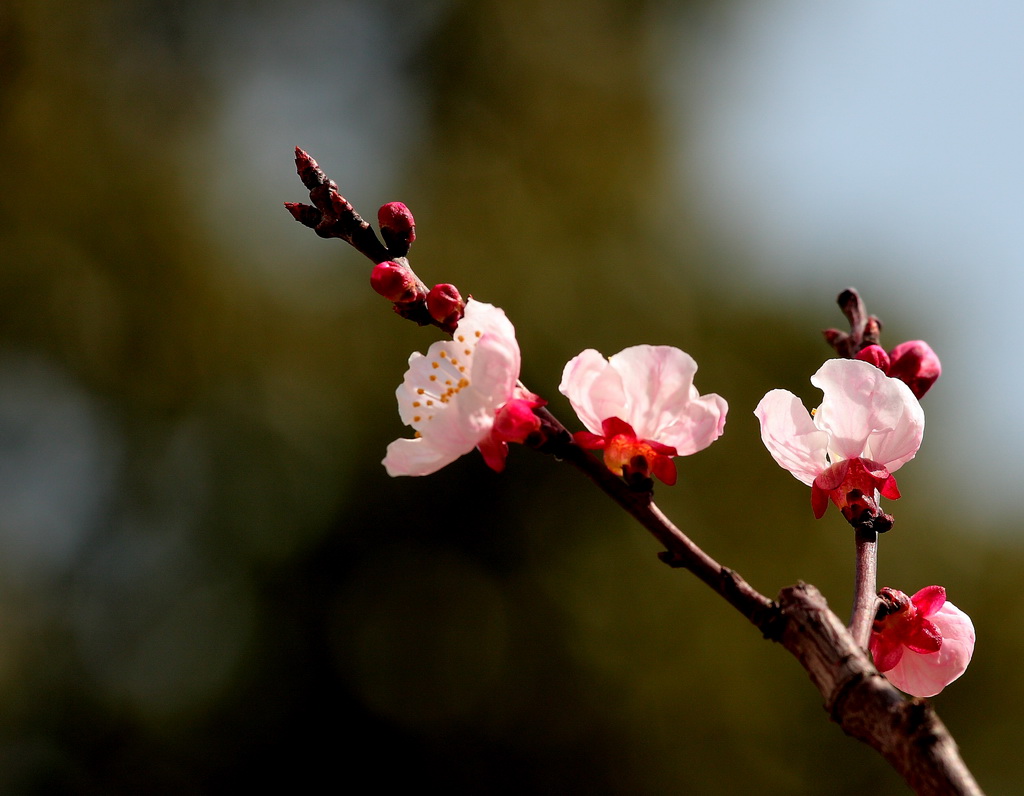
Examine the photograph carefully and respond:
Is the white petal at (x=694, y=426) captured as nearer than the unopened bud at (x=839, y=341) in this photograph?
Yes

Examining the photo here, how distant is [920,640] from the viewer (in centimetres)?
73

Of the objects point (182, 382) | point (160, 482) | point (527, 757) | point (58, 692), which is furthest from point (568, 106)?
point (58, 692)

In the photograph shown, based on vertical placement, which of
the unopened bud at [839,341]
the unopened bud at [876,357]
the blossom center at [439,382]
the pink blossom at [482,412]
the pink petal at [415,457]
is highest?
the unopened bud at [876,357]

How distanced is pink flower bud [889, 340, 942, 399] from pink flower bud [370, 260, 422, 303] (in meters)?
0.52

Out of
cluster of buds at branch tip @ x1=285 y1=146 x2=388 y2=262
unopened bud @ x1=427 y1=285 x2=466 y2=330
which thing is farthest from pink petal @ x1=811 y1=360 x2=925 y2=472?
cluster of buds at branch tip @ x1=285 y1=146 x2=388 y2=262

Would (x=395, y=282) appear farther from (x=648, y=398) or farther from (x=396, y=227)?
(x=648, y=398)

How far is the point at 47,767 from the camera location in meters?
6.19

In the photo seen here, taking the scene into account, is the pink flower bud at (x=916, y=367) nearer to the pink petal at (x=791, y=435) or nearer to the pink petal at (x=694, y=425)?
the pink petal at (x=791, y=435)

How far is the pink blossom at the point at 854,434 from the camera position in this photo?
0.74 m

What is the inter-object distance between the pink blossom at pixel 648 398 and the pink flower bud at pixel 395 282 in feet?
0.48

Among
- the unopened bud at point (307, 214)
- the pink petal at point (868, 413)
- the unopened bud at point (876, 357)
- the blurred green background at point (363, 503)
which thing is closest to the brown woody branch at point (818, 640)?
the unopened bud at point (307, 214)

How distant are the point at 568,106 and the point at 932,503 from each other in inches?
216

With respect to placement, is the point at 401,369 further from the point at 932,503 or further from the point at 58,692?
the point at 932,503

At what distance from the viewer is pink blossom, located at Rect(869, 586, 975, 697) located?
28.9 inches
